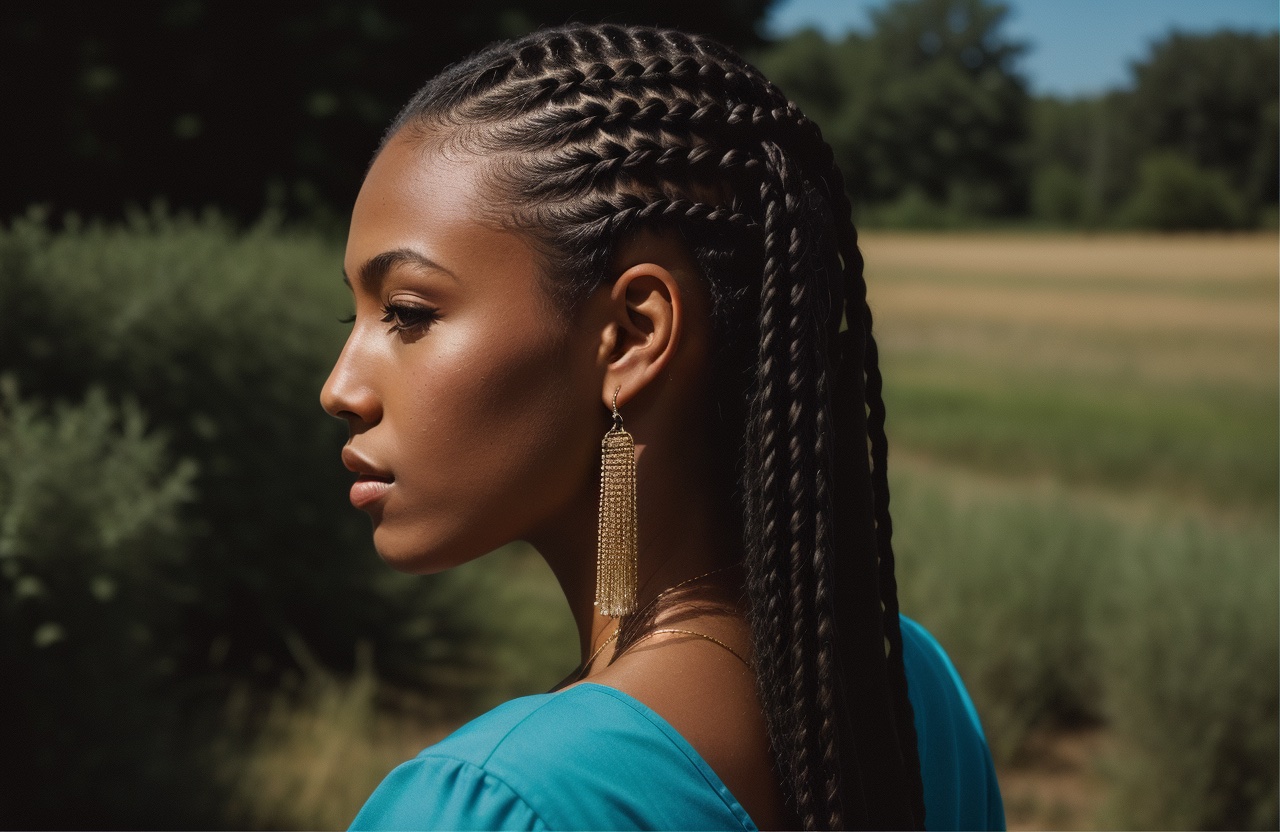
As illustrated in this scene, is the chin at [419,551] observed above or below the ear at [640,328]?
below

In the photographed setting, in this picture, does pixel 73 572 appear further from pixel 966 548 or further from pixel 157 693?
pixel 966 548

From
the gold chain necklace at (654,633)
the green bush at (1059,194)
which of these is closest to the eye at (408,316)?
the gold chain necklace at (654,633)

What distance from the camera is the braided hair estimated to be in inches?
44.6

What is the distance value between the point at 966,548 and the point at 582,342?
17.7 feet

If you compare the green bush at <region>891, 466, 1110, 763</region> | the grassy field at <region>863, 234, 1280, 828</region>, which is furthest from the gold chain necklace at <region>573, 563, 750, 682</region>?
the green bush at <region>891, 466, 1110, 763</region>

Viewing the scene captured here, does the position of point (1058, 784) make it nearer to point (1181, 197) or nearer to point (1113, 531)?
point (1113, 531)

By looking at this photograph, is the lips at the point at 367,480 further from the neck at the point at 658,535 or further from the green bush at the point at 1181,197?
the green bush at the point at 1181,197

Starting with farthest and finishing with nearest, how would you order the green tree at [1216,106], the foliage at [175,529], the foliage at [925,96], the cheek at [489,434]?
the foliage at [925,96]
the green tree at [1216,106]
the foliage at [175,529]
the cheek at [489,434]

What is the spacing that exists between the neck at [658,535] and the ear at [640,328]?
0.08 metres

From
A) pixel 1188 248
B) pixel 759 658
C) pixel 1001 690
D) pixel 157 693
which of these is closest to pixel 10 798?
pixel 157 693

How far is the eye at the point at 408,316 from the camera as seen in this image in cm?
115

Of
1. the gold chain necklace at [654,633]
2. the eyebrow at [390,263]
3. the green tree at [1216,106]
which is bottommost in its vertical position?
the gold chain necklace at [654,633]

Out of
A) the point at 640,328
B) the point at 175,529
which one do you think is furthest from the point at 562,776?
the point at 175,529

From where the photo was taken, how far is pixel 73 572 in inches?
149
